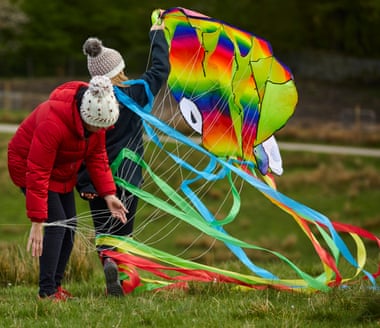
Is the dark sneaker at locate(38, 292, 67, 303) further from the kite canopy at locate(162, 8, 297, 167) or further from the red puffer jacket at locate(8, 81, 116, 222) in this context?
the kite canopy at locate(162, 8, 297, 167)

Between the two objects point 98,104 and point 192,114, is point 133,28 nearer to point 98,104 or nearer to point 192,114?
point 192,114

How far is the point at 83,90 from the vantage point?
18.3 ft

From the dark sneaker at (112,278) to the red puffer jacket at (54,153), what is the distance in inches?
18.3

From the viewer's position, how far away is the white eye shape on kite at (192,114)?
21.3 ft

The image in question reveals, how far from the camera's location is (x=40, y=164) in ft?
18.0

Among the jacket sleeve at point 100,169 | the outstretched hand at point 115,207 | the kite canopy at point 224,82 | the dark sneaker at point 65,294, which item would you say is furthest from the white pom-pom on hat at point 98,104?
the dark sneaker at point 65,294

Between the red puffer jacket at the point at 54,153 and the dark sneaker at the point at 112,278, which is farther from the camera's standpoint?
the dark sneaker at the point at 112,278

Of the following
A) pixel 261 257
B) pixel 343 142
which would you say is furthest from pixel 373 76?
pixel 261 257

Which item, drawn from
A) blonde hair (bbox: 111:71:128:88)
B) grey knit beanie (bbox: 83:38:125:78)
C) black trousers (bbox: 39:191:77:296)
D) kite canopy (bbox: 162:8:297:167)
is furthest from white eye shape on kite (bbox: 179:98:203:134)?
black trousers (bbox: 39:191:77:296)

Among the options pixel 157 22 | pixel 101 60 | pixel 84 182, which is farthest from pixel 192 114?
pixel 84 182

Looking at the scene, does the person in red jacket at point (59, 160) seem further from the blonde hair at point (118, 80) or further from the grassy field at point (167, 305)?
the blonde hair at point (118, 80)

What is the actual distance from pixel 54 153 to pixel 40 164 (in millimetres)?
108

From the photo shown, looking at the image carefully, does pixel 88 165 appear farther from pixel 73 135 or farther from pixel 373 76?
pixel 373 76

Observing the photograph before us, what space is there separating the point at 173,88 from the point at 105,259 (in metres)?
1.33
